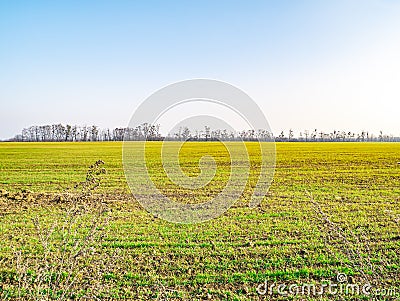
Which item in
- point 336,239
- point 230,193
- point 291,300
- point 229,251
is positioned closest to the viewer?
point 291,300

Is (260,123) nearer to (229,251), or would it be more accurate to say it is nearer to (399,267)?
(229,251)

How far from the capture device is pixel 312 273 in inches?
244

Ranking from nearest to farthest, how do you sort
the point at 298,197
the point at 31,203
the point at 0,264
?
the point at 0,264 → the point at 31,203 → the point at 298,197

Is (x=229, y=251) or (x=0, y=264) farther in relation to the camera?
(x=229, y=251)

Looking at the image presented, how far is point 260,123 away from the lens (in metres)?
6.12

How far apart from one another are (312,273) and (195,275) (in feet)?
7.35

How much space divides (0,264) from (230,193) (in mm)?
10877

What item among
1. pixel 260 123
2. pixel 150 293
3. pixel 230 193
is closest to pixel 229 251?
pixel 150 293

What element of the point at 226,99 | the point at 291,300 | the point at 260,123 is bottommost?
the point at 291,300

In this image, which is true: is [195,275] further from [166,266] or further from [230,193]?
[230,193]

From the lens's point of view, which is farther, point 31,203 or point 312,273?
point 31,203

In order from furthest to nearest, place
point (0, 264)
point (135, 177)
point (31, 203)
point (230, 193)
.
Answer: point (135, 177)
point (230, 193)
point (31, 203)
point (0, 264)

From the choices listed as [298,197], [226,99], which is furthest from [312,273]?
[298,197]

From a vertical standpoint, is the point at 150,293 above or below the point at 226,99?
below
